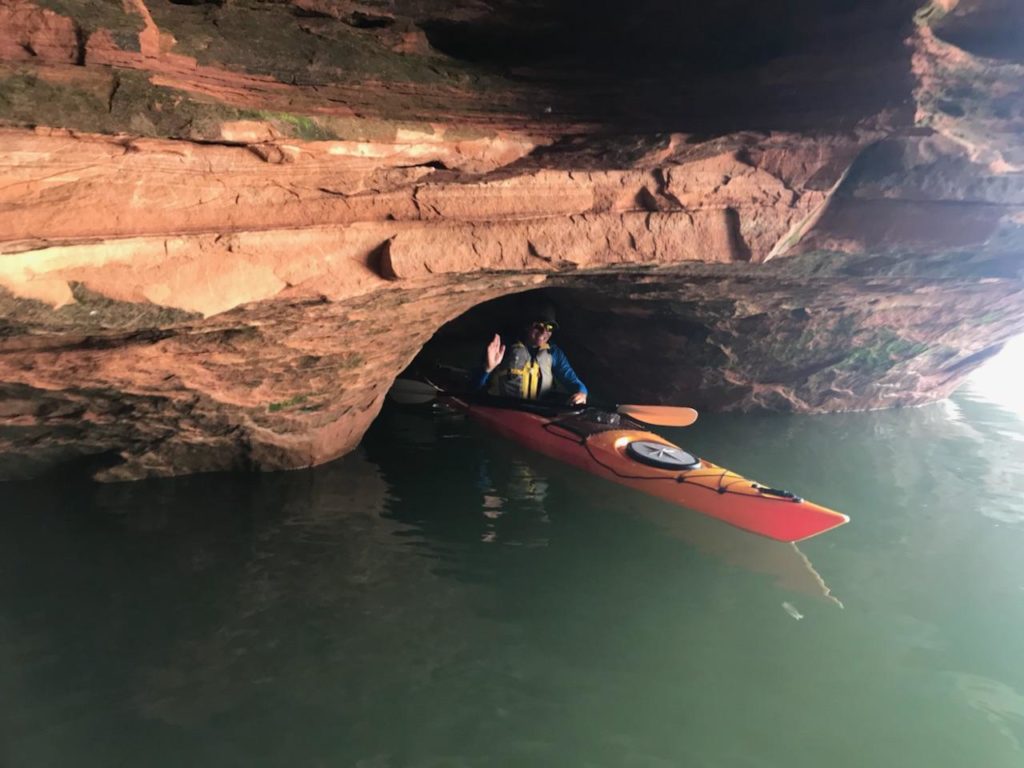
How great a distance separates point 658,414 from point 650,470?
1.10m

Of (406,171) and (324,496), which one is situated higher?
(406,171)

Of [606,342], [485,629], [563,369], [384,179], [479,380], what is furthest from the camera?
[606,342]

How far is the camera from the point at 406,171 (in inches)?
152

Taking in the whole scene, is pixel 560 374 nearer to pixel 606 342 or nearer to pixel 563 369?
pixel 563 369

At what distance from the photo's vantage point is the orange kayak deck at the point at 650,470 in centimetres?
460

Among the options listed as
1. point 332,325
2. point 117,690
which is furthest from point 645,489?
point 117,690

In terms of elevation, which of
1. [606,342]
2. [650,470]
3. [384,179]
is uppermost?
[384,179]

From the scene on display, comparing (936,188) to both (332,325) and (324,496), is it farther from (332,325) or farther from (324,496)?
(324,496)

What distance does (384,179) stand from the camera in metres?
3.84

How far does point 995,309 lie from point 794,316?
8.82 ft

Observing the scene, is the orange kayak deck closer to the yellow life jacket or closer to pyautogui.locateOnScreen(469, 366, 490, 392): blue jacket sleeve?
pyautogui.locateOnScreen(469, 366, 490, 392): blue jacket sleeve

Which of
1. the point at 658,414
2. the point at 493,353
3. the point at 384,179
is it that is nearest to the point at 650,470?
the point at 658,414

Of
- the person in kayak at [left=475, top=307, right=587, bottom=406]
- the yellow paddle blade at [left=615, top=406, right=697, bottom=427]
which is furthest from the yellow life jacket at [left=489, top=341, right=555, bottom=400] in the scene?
the yellow paddle blade at [left=615, top=406, right=697, bottom=427]

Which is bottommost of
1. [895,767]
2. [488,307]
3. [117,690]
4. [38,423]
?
[895,767]
